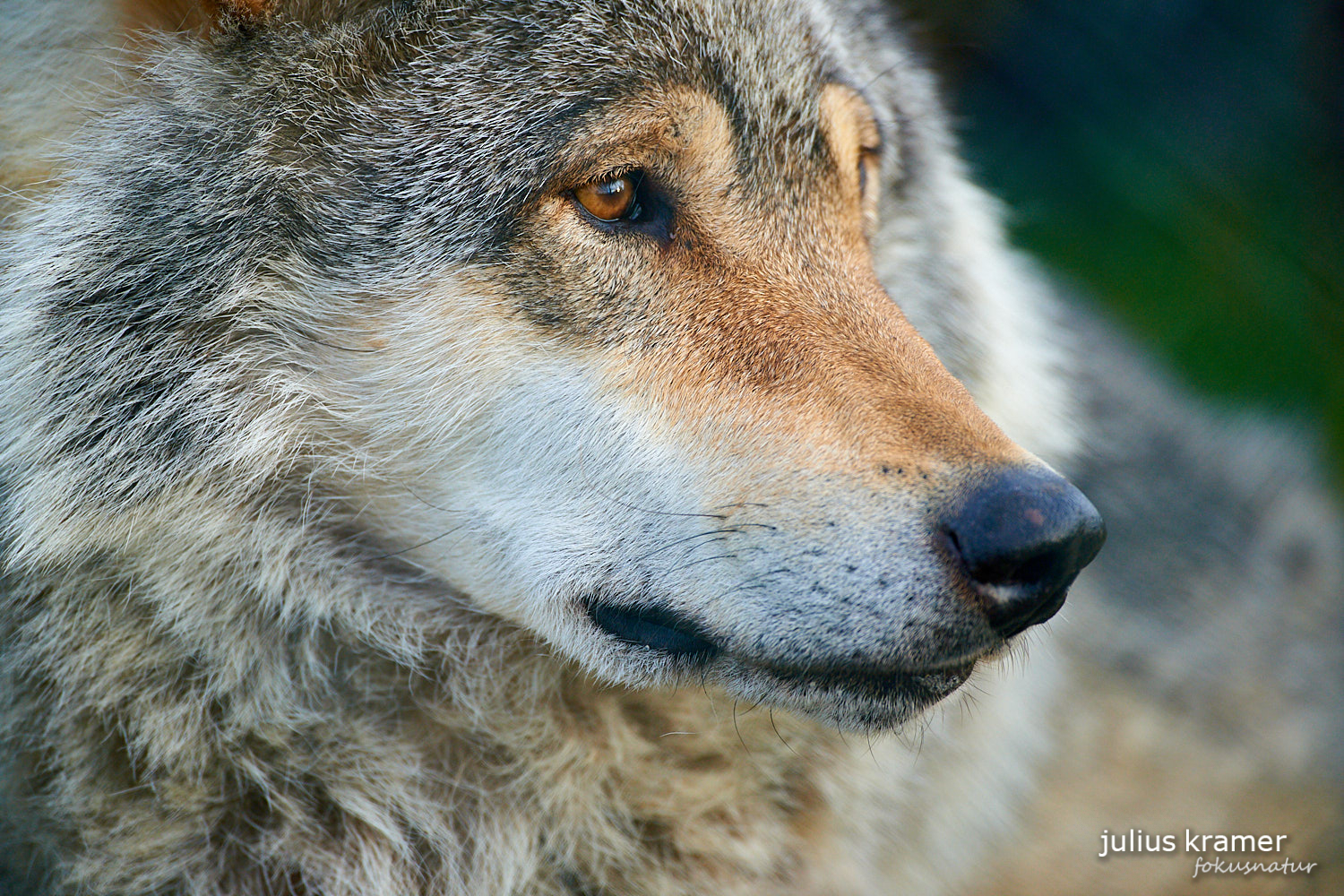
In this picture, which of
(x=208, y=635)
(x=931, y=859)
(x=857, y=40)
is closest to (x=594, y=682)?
(x=208, y=635)

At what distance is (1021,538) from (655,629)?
668 mm

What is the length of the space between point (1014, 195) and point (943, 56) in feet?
3.28

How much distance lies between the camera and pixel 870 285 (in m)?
2.18

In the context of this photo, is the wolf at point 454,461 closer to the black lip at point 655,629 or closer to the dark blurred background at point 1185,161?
the black lip at point 655,629

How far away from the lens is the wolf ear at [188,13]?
1863 mm

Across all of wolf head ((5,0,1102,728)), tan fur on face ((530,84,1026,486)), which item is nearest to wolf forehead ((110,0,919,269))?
wolf head ((5,0,1102,728))

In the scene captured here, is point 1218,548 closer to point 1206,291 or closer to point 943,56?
point 1206,291

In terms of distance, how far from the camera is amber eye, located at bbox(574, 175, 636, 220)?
1.95 meters

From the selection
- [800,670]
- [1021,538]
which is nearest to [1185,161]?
[1021,538]

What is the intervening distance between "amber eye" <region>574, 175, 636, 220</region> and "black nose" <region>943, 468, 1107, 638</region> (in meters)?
0.83

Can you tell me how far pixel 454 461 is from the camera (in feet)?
6.45

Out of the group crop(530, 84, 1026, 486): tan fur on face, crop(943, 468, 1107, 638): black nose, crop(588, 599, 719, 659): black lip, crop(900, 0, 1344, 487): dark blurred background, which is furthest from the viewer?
crop(900, 0, 1344, 487): dark blurred background

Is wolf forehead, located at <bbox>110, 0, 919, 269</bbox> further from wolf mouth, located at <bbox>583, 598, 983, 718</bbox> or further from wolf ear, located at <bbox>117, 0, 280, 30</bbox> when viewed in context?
wolf mouth, located at <bbox>583, 598, 983, 718</bbox>

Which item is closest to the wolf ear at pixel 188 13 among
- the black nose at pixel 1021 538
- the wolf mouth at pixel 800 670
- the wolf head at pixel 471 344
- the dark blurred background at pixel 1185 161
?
the wolf head at pixel 471 344
